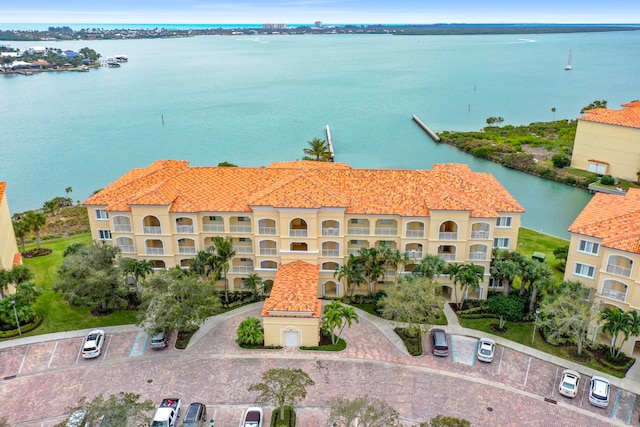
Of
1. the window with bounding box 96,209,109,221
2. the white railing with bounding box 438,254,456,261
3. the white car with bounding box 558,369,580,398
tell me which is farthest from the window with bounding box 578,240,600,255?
the window with bounding box 96,209,109,221

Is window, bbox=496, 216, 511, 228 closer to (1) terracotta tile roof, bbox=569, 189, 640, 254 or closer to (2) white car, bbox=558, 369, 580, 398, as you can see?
(1) terracotta tile roof, bbox=569, 189, 640, 254

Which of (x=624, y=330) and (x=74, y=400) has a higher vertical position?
(x=624, y=330)

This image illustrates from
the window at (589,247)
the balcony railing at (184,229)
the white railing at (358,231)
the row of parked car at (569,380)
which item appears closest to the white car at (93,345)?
the balcony railing at (184,229)

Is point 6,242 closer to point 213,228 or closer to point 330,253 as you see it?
point 213,228

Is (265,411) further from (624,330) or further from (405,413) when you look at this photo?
(624,330)

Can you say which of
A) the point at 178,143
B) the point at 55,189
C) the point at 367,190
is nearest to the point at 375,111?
the point at 178,143

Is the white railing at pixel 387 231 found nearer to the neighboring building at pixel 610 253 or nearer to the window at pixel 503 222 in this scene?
the window at pixel 503 222
